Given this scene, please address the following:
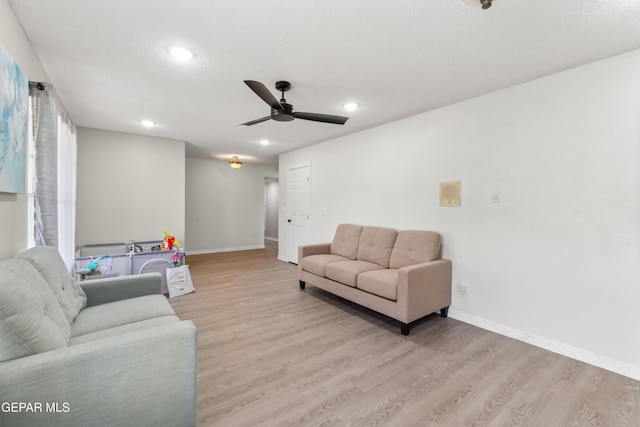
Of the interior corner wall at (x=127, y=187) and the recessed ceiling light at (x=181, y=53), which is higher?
the recessed ceiling light at (x=181, y=53)

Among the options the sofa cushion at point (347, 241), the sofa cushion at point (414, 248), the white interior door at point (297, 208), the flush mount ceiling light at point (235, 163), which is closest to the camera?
the sofa cushion at point (414, 248)

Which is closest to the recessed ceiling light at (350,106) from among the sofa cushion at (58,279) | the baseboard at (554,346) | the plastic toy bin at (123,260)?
the baseboard at (554,346)

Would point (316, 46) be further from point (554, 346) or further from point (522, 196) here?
point (554, 346)

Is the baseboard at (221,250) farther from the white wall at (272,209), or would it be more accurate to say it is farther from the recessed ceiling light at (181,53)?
the recessed ceiling light at (181,53)

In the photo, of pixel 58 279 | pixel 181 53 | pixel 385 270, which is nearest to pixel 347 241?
pixel 385 270

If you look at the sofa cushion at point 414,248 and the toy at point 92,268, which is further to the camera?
the toy at point 92,268

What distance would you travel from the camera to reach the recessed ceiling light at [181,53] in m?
2.13

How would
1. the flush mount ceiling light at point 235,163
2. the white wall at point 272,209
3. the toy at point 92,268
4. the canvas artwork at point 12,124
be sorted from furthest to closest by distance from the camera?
the white wall at point 272,209 → the flush mount ceiling light at point 235,163 → the toy at point 92,268 → the canvas artwork at point 12,124

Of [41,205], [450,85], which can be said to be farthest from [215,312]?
[450,85]

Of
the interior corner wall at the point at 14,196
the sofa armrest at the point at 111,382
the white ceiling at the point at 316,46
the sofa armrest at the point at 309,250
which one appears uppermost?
the white ceiling at the point at 316,46

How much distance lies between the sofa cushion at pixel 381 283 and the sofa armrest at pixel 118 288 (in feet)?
6.89

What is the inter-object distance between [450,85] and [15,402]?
143 inches

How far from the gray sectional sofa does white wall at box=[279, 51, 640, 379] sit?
2888 millimetres

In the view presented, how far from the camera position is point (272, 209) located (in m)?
Answer: 9.99
